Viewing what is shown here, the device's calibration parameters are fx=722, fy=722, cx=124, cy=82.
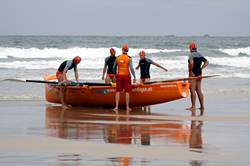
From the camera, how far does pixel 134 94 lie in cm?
1612

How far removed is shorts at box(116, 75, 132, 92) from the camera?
15578 millimetres

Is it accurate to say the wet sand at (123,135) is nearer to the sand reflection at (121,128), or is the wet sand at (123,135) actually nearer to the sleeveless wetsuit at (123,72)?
the sand reflection at (121,128)

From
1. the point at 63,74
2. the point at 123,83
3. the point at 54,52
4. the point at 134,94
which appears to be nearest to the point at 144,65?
the point at 134,94

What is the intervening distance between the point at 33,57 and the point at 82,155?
36380 millimetres

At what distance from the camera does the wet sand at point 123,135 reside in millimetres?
9398

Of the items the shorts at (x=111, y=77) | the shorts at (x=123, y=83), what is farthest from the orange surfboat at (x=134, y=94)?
the shorts at (x=111, y=77)

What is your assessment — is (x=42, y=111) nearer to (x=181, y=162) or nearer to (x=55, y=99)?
(x=55, y=99)

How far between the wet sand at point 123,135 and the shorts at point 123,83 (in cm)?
54

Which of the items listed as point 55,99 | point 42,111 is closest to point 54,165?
point 42,111

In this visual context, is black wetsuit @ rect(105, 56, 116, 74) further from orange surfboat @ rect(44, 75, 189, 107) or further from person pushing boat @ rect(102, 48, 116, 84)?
orange surfboat @ rect(44, 75, 189, 107)

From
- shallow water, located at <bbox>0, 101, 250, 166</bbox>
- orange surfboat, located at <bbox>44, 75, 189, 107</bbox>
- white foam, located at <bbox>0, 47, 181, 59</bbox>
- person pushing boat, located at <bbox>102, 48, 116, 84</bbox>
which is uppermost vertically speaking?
white foam, located at <bbox>0, 47, 181, 59</bbox>

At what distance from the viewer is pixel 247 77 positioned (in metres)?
28.5

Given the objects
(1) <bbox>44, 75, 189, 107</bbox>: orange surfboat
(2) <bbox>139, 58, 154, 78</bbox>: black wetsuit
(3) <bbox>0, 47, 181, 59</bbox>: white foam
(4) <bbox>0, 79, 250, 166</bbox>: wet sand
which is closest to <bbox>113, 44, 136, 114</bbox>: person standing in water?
(1) <bbox>44, 75, 189, 107</bbox>: orange surfboat

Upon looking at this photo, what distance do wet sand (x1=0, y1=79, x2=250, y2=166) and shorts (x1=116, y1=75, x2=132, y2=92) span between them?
21.2 inches
